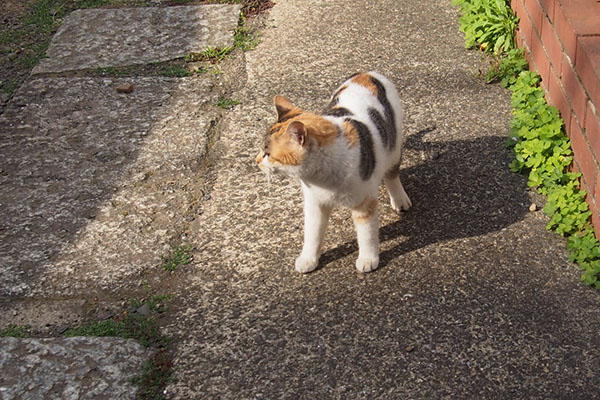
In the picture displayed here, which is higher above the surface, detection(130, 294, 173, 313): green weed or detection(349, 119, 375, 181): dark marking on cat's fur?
detection(349, 119, 375, 181): dark marking on cat's fur

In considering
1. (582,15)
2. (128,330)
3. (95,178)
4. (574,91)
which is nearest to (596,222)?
(574,91)

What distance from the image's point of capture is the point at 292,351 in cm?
290

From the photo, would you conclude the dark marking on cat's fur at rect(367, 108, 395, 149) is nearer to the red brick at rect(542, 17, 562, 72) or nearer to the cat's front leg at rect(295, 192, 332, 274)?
the cat's front leg at rect(295, 192, 332, 274)

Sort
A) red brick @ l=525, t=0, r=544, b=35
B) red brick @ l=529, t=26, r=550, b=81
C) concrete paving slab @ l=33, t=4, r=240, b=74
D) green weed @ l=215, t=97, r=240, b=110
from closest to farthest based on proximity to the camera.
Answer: red brick @ l=529, t=26, r=550, b=81
red brick @ l=525, t=0, r=544, b=35
green weed @ l=215, t=97, r=240, b=110
concrete paving slab @ l=33, t=4, r=240, b=74

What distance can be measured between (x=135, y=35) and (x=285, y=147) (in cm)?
279

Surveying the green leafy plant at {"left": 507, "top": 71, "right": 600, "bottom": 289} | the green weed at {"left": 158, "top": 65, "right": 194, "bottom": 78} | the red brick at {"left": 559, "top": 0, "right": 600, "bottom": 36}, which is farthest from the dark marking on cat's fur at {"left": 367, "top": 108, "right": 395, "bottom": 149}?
the green weed at {"left": 158, "top": 65, "right": 194, "bottom": 78}

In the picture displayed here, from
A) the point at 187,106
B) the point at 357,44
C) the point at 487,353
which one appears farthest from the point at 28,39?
the point at 487,353

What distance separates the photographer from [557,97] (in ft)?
12.8

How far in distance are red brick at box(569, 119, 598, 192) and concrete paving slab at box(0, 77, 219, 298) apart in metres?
1.83

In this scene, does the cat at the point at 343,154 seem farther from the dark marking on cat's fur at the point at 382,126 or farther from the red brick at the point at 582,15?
the red brick at the point at 582,15

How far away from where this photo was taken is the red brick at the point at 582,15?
3660mm

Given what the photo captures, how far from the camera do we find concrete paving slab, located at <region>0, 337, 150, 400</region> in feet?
8.99

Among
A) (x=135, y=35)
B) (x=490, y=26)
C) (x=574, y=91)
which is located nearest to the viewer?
(x=574, y=91)

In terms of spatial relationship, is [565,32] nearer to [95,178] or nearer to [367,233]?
[367,233]
